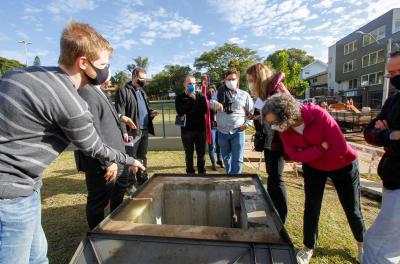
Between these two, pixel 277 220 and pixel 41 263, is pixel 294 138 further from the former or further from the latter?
pixel 41 263

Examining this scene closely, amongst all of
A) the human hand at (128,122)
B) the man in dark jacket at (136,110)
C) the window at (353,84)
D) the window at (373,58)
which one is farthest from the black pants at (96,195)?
the window at (353,84)

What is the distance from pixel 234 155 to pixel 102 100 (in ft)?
7.15

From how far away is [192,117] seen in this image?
4.88 metres

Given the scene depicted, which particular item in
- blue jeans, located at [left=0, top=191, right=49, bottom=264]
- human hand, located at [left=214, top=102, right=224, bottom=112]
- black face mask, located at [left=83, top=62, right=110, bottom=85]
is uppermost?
black face mask, located at [left=83, top=62, right=110, bottom=85]

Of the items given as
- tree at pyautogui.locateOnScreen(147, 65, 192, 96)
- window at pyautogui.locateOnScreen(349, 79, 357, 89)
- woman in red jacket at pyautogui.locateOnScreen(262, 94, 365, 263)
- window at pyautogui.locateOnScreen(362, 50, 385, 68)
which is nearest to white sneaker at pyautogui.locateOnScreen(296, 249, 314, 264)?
woman in red jacket at pyautogui.locateOnScreen(262, 94, 365, 263)

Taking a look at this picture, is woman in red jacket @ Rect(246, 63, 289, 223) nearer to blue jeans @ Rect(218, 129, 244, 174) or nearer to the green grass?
the green grass

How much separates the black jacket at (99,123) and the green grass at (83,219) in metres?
1.05

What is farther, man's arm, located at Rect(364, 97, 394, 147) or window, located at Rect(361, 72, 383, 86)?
window, located at Rect(361, 72, 383, 86)

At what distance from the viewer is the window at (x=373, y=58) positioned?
102ft

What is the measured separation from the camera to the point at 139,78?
14.5 ft

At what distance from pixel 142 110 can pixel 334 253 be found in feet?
11.1

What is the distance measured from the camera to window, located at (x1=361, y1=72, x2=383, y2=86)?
103ft

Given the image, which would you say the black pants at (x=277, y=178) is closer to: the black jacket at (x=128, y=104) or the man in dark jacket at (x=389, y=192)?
the man in dark jacket at (x=389, y=192)

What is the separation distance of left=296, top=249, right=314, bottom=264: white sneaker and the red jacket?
34.7 inches
